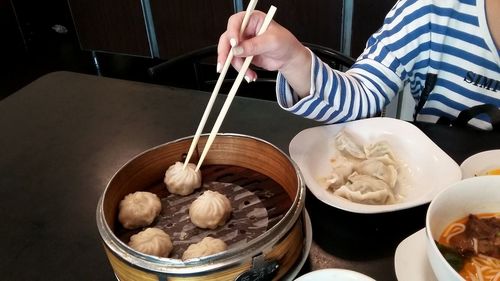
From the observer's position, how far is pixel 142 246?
2.89 feet

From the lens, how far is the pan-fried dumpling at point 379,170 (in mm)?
1116

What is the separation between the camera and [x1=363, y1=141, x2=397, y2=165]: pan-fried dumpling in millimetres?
1174

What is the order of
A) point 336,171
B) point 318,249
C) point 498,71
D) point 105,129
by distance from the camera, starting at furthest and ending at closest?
point 105,129 → point 498,71 → point 336,171 → point 318,249

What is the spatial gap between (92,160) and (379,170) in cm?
79

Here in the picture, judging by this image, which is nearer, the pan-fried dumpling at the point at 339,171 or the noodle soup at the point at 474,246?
the noodle soup at the point at 474,246

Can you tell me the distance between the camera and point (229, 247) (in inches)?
34.9

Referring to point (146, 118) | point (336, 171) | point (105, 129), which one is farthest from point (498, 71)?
point (105, 129)

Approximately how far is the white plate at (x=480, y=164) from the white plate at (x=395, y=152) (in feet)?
0.12

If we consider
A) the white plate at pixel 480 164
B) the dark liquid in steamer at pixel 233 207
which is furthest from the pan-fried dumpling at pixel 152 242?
the white plate at pixel 480 164

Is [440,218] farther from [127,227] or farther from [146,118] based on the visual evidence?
[146,118]

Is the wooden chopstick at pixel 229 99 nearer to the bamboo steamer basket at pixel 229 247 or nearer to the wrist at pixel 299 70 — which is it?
the bamboo steamer basket at pixel 229 247

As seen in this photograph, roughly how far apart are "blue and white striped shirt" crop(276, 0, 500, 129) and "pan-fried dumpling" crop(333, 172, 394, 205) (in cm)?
27

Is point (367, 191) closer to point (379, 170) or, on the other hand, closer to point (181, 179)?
point (379, 170)

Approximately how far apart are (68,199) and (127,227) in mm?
263
